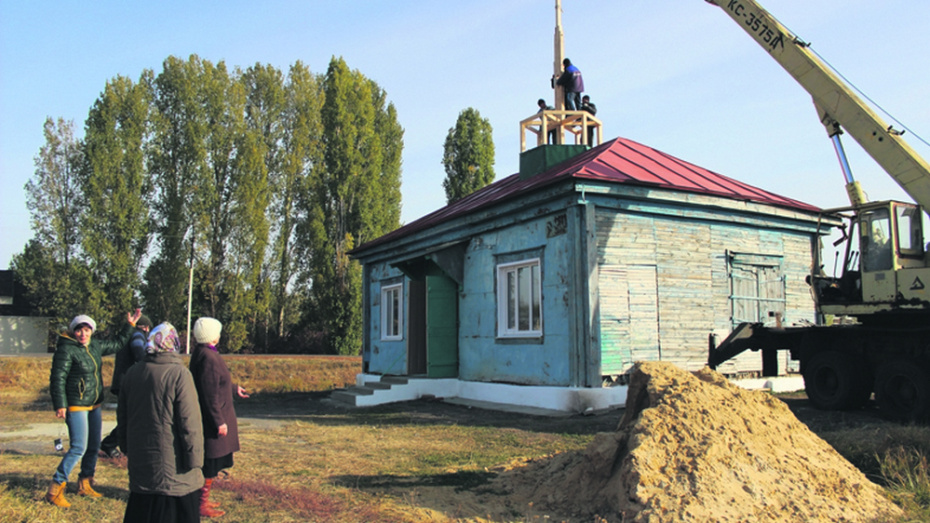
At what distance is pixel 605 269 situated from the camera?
1146 centimetres

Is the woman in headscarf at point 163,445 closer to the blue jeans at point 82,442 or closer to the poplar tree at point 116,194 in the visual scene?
the blue jeans at point 82,442

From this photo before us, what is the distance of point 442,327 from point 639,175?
5435 mm

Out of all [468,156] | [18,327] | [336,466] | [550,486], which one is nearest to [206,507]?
[336,466]

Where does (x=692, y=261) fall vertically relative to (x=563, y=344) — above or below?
above

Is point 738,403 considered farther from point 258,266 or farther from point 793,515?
point 258,266

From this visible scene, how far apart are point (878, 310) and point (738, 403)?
538 cm

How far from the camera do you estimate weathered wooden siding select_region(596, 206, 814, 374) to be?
11.5 m

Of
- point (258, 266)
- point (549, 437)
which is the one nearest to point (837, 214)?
point (549, 437)

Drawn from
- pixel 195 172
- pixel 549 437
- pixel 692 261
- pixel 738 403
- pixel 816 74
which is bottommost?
pixel 549 437

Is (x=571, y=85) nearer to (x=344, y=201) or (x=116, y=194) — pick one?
(x=344, y=201)

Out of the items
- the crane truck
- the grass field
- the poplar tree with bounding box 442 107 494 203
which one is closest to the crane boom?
the crane truck

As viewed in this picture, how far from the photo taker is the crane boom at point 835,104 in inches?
381

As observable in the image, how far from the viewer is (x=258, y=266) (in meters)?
33.0

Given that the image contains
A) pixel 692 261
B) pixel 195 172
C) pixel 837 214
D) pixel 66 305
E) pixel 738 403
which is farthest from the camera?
pixel 195 172
